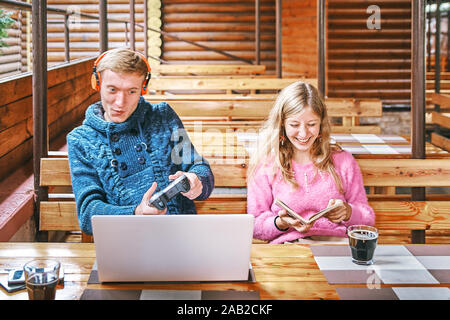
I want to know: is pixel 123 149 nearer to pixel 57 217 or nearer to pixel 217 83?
pixel 57 217

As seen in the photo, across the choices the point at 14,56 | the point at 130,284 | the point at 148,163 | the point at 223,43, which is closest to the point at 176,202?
the point at 148,163

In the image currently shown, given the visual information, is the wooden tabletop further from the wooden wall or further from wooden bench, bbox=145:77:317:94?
the wooden wall

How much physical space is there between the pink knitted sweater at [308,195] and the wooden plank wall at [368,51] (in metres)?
5.79

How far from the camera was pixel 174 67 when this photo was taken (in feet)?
23.7

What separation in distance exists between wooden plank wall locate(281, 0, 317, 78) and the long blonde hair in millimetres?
6362

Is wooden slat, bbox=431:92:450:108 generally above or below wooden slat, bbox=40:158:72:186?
above

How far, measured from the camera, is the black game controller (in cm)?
149

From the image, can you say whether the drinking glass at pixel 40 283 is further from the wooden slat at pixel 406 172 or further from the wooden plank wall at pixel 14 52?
the wooden plank wall at pixel 14 52

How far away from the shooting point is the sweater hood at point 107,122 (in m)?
1.89

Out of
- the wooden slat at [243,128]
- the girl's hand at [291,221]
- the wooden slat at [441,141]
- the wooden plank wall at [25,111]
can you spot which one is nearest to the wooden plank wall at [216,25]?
the wooden slat at [441,141]

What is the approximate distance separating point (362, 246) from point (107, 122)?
0.97 m

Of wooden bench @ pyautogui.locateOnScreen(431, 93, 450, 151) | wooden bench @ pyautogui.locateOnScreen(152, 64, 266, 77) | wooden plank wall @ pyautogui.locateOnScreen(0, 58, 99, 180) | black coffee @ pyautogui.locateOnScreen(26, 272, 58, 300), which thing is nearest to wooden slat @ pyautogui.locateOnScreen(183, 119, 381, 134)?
wooden plank wall @ pyautogui.locateOnScreen(0, 58, 99, 180)
